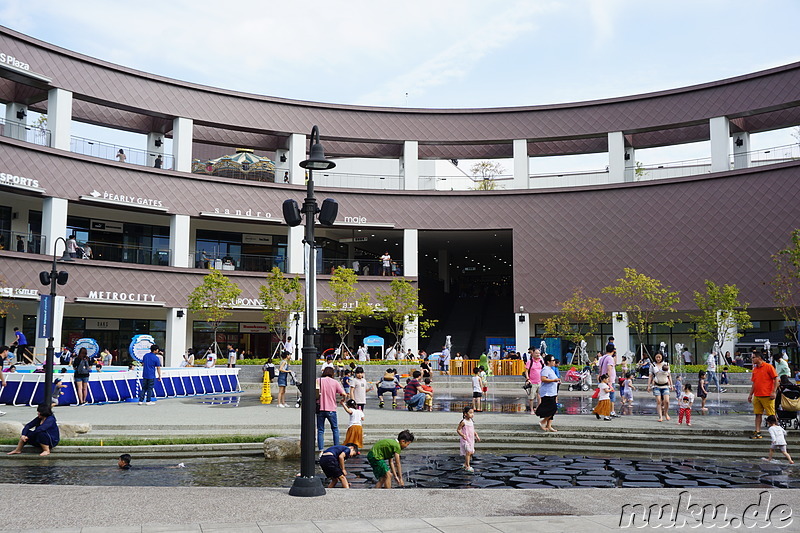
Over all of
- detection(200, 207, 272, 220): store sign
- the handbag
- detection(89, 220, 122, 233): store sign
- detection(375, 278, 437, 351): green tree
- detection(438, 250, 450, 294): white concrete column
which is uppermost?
detection(200, 207, 272, 220): store sign

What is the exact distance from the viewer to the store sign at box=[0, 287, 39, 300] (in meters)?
33.1

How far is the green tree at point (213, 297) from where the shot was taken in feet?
124

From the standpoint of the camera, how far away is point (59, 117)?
120ft

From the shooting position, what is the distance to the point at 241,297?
1636 inches

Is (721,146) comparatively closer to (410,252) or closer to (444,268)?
(410,252)

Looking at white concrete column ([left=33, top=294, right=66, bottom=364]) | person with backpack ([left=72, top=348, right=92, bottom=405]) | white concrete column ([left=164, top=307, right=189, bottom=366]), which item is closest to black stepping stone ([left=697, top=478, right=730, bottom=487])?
person with backpack ([left=72, top=348, right=92, bottom=405])

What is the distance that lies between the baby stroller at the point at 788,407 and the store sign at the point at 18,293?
31.0m

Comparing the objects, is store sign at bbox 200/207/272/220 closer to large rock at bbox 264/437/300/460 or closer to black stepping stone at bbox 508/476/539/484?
large rock at bbox 264/437/300/460

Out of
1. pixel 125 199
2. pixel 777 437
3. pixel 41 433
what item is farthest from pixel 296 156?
pixel 777 437

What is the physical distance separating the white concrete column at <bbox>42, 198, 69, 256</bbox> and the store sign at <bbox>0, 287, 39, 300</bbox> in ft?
7.23

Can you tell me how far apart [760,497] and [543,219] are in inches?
1394

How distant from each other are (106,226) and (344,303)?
14.2 m

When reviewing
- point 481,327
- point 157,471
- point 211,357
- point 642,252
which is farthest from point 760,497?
point 481,327

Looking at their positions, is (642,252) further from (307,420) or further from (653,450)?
(307,420)
